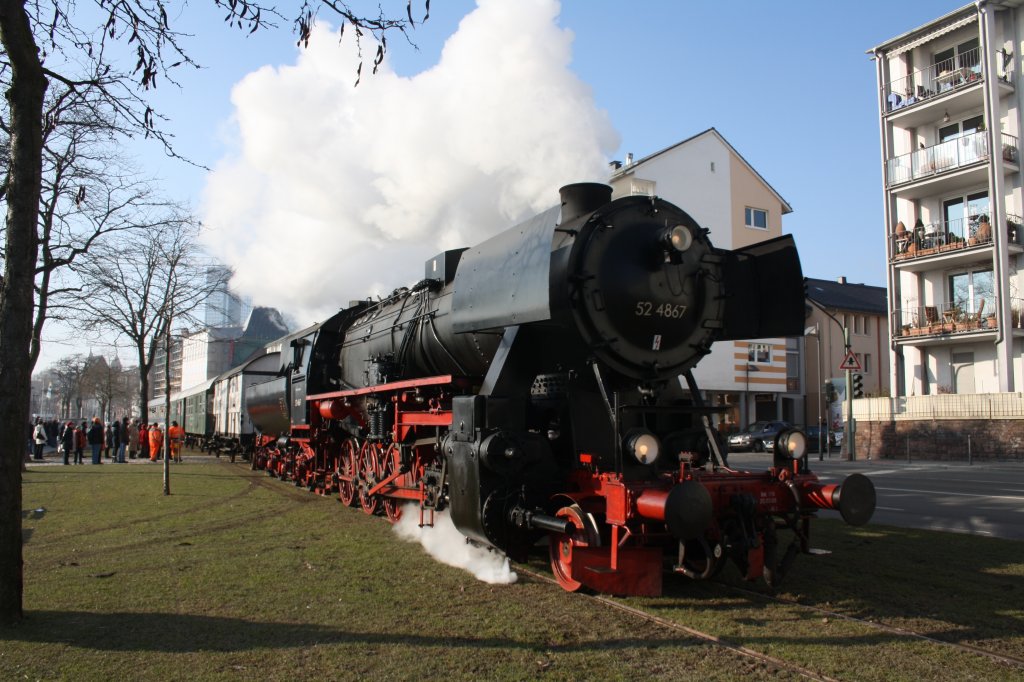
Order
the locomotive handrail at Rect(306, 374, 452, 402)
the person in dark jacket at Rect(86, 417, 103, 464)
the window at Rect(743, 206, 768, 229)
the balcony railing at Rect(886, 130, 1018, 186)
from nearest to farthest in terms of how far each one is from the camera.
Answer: the locomotive handrail at Rect(306, 374, 452, 402) → the balcony railing at Rect(886, 130, 1018, 186) → the person in dark jacket at Rect(86, 417, 103, 464) → the window at Rect(743, 206, 768, 229)

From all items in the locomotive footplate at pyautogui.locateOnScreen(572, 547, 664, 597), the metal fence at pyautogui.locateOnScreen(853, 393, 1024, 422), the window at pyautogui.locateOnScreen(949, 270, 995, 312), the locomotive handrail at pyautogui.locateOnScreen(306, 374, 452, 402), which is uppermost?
the window at pyautogui.locateOnScreen(949, 270, 995, 312)

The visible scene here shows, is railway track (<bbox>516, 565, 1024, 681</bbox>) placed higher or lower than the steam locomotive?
lower

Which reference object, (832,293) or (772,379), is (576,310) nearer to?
(772,379)

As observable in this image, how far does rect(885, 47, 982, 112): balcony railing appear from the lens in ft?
80.9

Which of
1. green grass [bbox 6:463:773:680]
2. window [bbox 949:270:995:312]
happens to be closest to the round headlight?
green grass [bbox 6:463:773:680]

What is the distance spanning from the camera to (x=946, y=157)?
24984mm

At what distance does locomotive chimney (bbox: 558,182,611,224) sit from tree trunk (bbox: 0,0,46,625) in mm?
4201

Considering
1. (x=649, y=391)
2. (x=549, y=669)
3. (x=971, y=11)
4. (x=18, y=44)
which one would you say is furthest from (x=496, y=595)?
(x=971, y=11)

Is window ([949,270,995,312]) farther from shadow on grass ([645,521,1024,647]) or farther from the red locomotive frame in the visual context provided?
the red locomotive frame

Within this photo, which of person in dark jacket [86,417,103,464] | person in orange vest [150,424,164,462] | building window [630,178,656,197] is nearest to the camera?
person in dark jacket [86,417,103,464]

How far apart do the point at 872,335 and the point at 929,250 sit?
22280mm

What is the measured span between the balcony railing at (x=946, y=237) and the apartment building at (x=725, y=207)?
9.53 m

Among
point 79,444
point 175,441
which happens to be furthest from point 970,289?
point 79,444

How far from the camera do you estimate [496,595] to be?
20.5 ft
